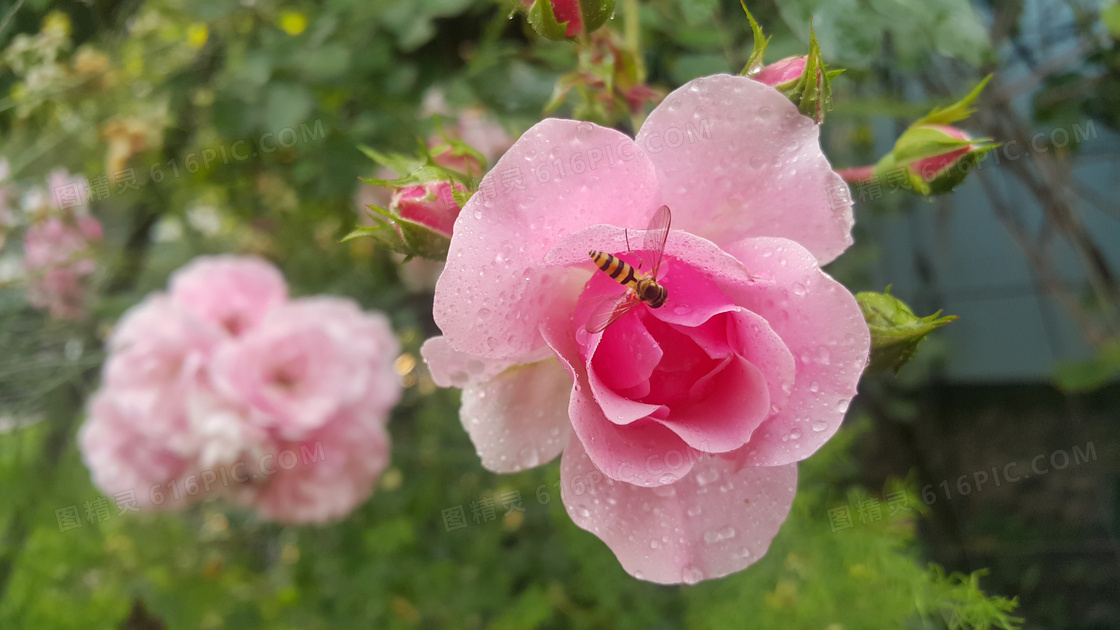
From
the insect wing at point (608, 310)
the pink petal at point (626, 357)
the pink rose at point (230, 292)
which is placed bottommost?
the pink rose at point (230, 292)

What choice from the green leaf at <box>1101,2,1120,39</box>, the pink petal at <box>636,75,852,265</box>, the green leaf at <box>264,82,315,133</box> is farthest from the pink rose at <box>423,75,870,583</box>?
the green leaf at <box>1101,2,1120,39</box>

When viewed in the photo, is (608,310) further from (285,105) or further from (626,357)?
(285,105)

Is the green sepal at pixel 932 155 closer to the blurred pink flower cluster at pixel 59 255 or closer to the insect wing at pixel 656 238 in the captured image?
the insect wing at pixel 656 238

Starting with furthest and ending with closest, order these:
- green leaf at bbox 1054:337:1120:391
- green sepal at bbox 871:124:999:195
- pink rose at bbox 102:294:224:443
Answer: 1. green leaf at bbox 1054:337:1120:391
2. pink rose at bbox 102:294:224:443
3. green sepal at bbox 871:124:999:195

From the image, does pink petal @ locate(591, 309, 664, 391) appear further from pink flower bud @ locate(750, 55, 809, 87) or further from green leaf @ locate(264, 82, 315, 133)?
green leaf @ locate(264, 82, 315, 133)

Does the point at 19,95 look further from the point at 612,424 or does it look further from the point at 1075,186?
the point at 1075,186

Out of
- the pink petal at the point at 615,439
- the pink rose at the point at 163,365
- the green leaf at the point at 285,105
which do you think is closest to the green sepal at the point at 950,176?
the pink petal at the point at 615,439

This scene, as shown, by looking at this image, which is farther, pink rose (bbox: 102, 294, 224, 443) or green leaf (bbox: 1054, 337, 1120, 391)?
green leaf (bbox: 1054, 337, 1120, 391)
